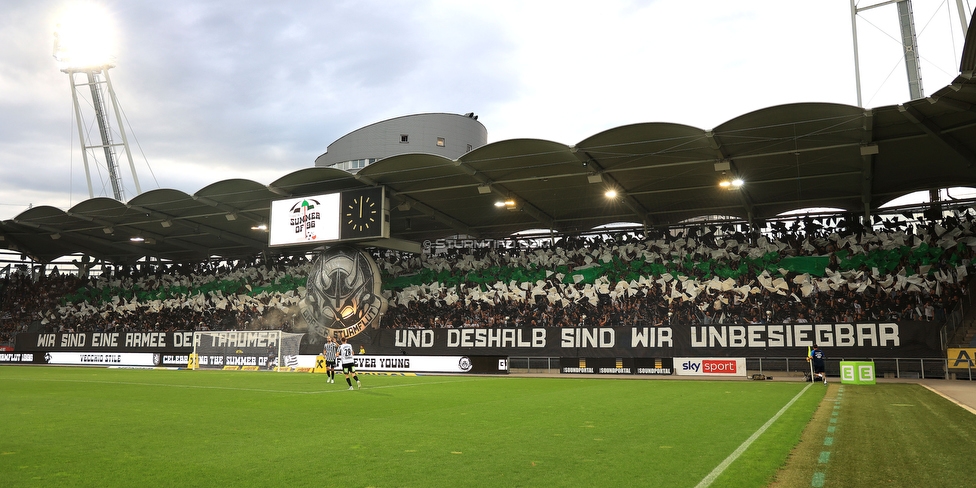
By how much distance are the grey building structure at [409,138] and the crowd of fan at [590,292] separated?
20.4 m

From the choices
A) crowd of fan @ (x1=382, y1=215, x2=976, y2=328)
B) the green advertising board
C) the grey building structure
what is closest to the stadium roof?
crowd of fan @ (x1=382, y1=215, x2=976, y2=328)

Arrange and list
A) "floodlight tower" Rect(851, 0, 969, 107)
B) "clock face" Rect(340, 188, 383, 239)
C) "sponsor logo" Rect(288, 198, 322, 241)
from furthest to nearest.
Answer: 1. "sponsor logo" Rect(288, 198, 322, 241)
2. "clock face" Rect(340, 188, 383, 239)
3. "floodlight tower" Rect(851, 0, 969, 107)

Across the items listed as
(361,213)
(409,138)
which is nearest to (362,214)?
(361,213)

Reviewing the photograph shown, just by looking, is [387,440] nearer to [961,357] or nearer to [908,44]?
[961,357]

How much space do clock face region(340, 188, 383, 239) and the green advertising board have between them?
72.0 ft

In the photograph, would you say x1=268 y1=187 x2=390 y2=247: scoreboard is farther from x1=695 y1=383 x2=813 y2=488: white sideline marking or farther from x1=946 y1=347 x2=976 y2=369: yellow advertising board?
x1=946 y1=347 x2=976 y2=369: yellow advertising board

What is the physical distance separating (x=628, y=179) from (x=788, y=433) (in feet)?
78.0

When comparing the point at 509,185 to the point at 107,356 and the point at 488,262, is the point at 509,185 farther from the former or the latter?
the point at 107,356

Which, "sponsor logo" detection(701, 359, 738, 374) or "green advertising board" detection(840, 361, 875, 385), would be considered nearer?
"green advertising board" detection(840, 361, 875, 385)

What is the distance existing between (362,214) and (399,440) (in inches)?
1065

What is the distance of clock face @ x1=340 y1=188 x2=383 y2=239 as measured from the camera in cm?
3547

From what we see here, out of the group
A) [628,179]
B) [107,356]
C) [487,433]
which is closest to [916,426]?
[487,433]

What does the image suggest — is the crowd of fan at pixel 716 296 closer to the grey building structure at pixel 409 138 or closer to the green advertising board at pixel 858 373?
the green advertising board at pixel 858 373

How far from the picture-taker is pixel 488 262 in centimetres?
4262
